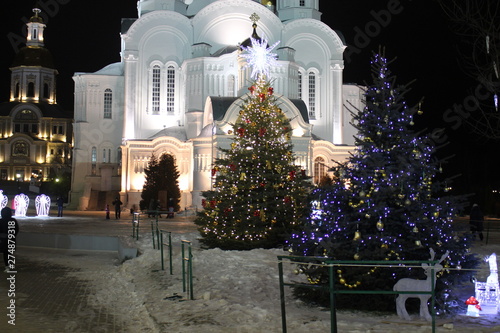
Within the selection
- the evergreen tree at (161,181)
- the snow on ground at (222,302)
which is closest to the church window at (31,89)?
the evergreen tree at (161,181)

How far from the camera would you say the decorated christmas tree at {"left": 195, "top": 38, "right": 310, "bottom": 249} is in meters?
15.3

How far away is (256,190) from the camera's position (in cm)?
1553

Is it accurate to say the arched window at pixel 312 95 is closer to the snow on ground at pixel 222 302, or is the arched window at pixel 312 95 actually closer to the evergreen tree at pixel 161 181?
→ the evergreen tree at pixel 161 181

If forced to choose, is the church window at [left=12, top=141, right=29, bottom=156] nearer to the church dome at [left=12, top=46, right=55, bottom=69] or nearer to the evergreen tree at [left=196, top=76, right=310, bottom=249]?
the church dome at [left=12, top=46, right=55, bottom=69]

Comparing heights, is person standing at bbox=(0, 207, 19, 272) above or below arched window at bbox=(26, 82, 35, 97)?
below

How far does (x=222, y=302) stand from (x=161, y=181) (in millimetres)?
28147

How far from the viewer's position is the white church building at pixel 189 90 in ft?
134

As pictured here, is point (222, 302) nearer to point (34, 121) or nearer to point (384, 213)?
point (384, 213)

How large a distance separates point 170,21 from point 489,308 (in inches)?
1514

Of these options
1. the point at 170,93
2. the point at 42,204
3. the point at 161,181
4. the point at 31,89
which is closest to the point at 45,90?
the point at 31,89

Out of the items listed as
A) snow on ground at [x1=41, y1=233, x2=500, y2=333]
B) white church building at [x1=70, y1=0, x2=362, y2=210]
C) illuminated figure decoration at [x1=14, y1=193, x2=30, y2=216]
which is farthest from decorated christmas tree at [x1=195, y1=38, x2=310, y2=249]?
white church building at [x1=70, y1=0, x2=362, y2=210]

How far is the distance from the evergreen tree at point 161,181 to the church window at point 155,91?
6.74m

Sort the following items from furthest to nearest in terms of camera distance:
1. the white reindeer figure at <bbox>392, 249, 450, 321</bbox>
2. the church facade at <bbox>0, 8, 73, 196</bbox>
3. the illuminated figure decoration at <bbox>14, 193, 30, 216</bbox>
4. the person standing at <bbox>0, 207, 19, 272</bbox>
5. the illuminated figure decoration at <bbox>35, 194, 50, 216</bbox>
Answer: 1. the church facade at <bbox>0, 8, 73, 196</bbox>
2. the illuminated figure decoration at <bbox>35, 194, 50, 216</bbox>
3. the illuminated figure decoration at <bbox>14, 193, 30, 216</bbox>
4. the person standing at <bbox>0, 207, 19, 272</bbox>
5. the white reindeer figure at <bbox>392, 249, 450, 321</bbox>

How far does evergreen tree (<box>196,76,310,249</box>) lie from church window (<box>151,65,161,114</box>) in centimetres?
2916
